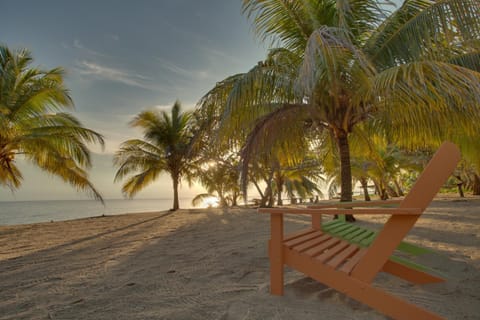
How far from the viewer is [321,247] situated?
234 cm

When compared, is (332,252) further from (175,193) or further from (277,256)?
(175,193)

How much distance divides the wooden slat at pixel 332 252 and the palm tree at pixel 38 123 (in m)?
8.11

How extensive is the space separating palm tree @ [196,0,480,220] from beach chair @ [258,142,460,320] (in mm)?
2102

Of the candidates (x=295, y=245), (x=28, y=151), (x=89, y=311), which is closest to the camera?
(x=89, y=311)

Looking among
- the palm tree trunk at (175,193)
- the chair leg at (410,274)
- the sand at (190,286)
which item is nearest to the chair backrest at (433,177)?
the sand at (190,286)

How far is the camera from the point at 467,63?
557 centimetres

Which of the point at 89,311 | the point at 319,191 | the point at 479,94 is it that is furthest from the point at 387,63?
the point at 319,191

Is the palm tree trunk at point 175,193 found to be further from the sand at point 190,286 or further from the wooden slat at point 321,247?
the wooden slat at point 321,247

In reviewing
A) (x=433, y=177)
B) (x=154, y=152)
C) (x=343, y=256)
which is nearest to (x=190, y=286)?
(x=343, y=256)

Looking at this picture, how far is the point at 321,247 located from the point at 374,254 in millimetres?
595

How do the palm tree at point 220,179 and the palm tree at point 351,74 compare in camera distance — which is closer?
the palm tree at point 351,74

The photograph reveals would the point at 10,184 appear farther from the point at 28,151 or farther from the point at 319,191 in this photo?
the point at 319,191

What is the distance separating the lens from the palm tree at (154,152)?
46.2 feet

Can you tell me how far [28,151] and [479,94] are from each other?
1082 centimetres
